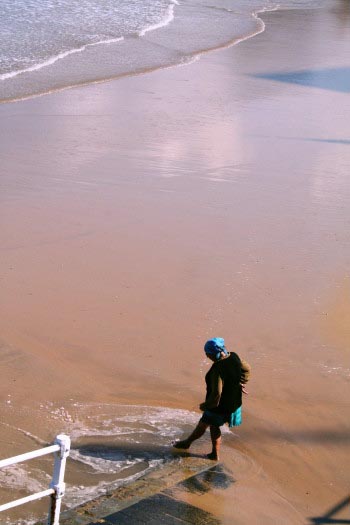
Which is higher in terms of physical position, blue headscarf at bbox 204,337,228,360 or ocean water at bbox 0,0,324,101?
ocean water at bbox 0,0,324,101

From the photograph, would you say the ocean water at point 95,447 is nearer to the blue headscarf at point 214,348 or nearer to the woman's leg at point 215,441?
the woman's leg at point 215,441

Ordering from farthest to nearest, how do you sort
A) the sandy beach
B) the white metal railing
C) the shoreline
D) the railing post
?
1. the shoreline
2. the sandy beach
3. the railing post
4. the white metal railing

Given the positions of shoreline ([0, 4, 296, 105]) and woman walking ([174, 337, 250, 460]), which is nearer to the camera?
woman walking ([174, 337, 250, 460])

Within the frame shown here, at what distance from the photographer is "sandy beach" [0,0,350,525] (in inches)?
253

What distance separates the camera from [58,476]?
429cm

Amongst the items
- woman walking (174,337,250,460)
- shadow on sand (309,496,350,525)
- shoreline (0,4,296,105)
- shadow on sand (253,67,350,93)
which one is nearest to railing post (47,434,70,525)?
woman walking (174,337,250,460)

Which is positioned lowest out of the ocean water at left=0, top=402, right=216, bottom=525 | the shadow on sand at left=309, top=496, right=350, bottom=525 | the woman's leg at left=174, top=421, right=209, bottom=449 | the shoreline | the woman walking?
the shadow on sand at left=309, top=496, right=350, bottom=525

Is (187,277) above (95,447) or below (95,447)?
above

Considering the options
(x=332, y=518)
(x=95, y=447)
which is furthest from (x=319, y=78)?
(x=332, y=518)

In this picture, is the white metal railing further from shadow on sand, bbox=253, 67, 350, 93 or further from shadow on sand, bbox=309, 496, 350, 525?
shadow on sand, bbox=253, 67, 350, 93

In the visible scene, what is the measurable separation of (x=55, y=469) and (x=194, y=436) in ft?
6.57

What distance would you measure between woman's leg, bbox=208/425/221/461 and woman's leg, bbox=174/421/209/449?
62 mm

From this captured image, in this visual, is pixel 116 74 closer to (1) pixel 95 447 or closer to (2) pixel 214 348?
(1) pixel 95 447

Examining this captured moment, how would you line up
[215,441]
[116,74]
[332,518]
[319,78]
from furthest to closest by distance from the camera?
[319,78] → [116,74] → [215,441] → [332,518]
